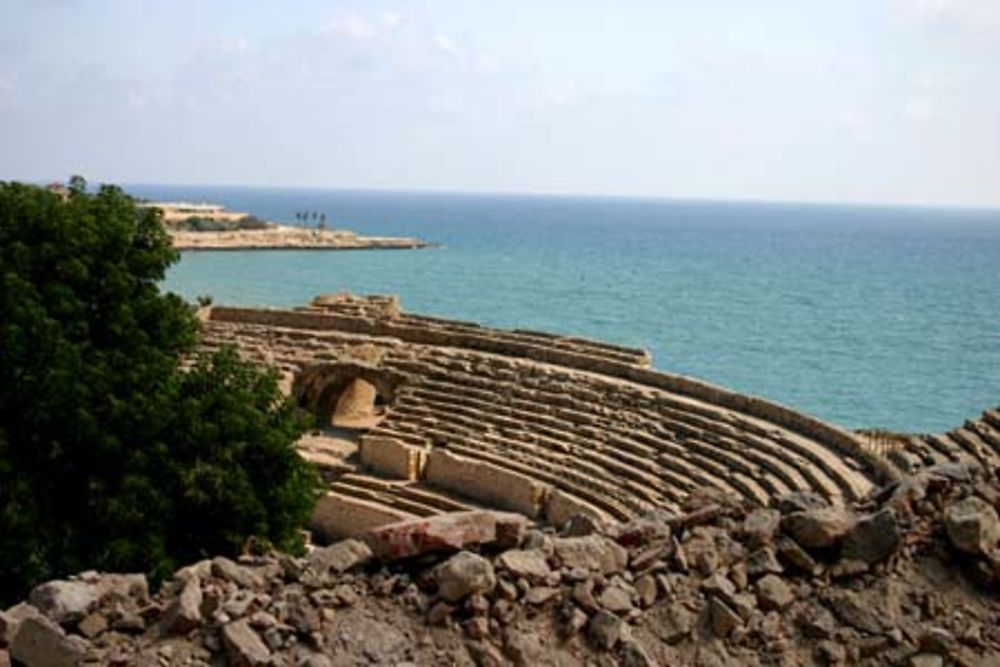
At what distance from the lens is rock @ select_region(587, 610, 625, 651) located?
7.57 metres

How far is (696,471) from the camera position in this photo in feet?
72.1

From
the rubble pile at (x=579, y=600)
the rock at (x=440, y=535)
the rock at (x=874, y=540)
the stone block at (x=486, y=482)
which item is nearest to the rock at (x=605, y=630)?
the rubble pile at (x=579, y=600)

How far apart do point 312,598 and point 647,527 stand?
2.53m

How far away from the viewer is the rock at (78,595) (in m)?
7.89

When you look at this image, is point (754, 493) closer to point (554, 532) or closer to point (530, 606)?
point (554, 532)

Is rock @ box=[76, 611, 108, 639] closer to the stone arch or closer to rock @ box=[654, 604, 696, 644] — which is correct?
rock @ box=[654, 604, 696, 644]

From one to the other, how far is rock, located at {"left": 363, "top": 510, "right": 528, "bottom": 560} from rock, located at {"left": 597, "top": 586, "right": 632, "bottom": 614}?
0.82 m

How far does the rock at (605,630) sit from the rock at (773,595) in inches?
41.9

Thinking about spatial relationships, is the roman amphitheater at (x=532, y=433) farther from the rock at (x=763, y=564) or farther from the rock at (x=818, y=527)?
the rock at (x=763, y=564)

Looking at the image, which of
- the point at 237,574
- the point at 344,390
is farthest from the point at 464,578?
the point at 344,390

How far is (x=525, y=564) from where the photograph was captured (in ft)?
25.8

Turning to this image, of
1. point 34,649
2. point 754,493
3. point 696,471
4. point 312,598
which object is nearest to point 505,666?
point 312,598

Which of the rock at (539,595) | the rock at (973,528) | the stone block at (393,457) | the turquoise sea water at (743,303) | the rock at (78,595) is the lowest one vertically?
the turquoise sea water at (743,303)

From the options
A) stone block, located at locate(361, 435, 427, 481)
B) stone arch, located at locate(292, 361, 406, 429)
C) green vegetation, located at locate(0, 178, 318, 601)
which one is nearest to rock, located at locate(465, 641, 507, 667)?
green vegetation, located at locate(0, 178, 318, 601)
